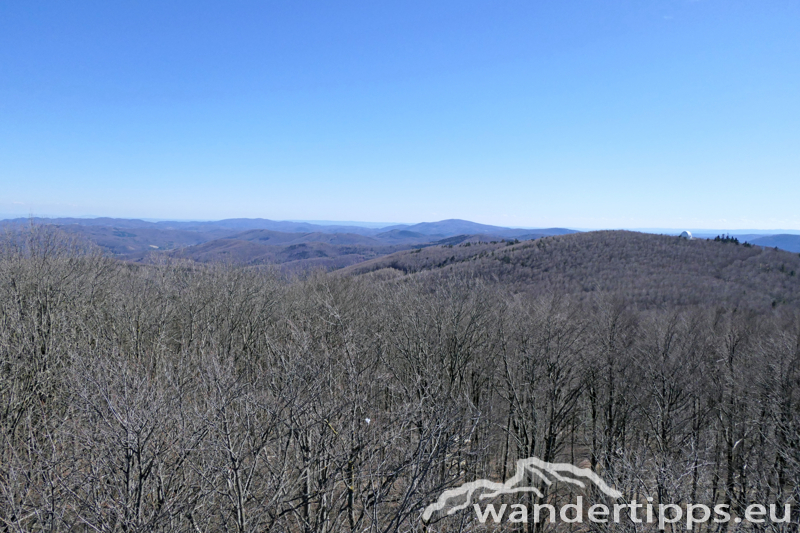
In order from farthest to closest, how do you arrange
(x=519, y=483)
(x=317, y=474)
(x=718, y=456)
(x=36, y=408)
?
1. (x=718, y=456)
2. (x=519, y=483)
3. (x=36, y=408)
4. (x=317, y=474)

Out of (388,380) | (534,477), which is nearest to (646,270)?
(534,477)

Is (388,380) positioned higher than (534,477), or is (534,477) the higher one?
(388,380)

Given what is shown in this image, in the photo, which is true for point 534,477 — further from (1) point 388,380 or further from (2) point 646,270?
(2) point 646,270

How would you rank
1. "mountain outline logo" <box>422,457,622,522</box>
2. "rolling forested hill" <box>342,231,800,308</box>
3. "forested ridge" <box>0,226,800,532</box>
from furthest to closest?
"rolling forested hill" <box>342,231,800,308</box> → "mountain outline logo" <box>422,457,622,522</box> → "forested ridge" <box>0,226,800,532</box>

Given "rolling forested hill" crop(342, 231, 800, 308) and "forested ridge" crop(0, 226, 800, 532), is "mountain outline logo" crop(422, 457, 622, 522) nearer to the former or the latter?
"forested ridge" crop(0, 226, 800, 532)

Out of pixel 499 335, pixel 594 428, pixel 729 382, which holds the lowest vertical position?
pixel 594 428

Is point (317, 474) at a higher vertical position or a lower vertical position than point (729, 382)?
higher

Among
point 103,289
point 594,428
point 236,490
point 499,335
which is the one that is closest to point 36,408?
point 236,490

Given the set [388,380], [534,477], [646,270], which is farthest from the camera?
[646,270]

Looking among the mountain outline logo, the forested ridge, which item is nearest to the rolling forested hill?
the forested ridge

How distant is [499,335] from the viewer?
59.9 ft

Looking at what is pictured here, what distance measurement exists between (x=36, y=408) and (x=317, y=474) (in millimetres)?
10583

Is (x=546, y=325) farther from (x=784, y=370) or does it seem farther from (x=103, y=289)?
(x=103, y=289)

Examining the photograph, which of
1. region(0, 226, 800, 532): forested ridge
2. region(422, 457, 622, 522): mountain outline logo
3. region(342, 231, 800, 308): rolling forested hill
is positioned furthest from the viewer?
region(342, 231, 800, 308): rolling forested hill
